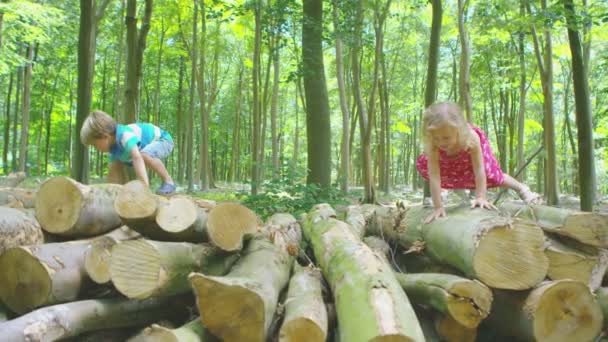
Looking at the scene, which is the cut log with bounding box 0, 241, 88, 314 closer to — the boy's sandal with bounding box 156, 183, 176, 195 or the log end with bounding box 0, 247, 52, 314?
the log end with bounding box 0, 247, 52, 314

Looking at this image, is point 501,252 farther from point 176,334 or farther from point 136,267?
point 136,267

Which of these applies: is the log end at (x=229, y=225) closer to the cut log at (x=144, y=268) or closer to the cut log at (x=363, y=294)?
the cut log at (x=144, y=268)

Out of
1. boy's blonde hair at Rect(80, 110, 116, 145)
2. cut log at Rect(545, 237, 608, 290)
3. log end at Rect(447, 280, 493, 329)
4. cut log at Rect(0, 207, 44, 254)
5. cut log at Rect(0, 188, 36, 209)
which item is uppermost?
boy's blonde hair at Rect(80, 110, 116, 145)

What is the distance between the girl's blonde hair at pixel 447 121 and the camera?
11.4 feet

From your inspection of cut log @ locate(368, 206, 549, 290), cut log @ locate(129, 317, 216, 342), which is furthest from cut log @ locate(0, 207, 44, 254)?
cut log @ locate(368, 206, 549, 290)

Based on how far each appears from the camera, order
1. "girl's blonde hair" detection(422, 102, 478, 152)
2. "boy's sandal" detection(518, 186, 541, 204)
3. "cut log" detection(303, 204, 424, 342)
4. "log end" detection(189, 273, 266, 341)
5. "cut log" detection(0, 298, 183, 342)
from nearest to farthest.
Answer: "cut log" detection(303, 204, 424, 342) → "cut log" detection(0, 298, 183, 342) → "log end" detection(189, 273, 266, 341) → "girl's blonde hair" detection(422, 102, 478, 152) → "boy's sandal" detection(518, 186, 541, 204)

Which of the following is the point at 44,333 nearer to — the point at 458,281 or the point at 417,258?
the point at 458,281

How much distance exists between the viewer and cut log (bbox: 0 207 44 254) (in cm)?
264

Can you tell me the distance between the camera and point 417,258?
3885 millimetres

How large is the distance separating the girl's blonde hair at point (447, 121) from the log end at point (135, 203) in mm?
2122

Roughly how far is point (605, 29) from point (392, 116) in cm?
1320

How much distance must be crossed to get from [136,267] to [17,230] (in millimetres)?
910

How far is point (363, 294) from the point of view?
237 cm

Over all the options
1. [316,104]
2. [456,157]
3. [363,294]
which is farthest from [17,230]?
[316,104]
